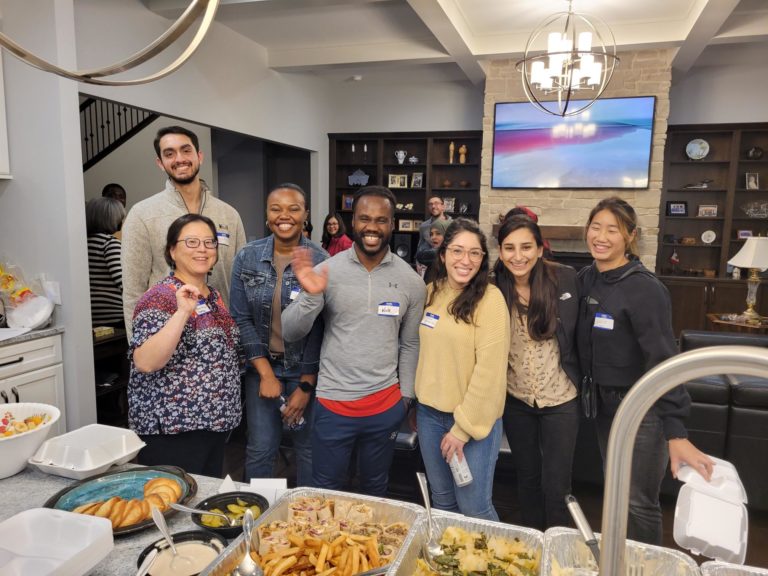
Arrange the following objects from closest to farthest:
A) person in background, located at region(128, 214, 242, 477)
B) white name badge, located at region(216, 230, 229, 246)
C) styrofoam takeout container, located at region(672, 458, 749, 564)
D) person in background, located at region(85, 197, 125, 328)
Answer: styrofoam takeout container, located at region(672, 458, 749, 564), person in background, located at region(128, 214, 242, 477), white name badge, located at region(216, 230, 229, 246), person in background, located at region(85, 197, 125, 328)

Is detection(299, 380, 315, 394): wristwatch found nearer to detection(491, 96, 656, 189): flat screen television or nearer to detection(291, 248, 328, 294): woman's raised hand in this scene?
detection(291, 248, 328, 294): woman's raised hand

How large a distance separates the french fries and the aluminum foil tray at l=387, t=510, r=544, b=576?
0.21ft

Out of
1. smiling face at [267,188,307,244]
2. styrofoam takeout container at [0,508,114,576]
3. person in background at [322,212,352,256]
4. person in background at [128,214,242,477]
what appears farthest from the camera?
person in background at [322,212,352,256]

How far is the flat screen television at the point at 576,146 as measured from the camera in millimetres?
5480

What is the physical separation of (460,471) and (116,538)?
107 centimetres

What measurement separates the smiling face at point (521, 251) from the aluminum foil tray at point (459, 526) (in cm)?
96

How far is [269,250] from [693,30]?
4.39 m

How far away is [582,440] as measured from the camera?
275 centimetres

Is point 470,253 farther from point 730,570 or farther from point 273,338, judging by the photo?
point 730,570

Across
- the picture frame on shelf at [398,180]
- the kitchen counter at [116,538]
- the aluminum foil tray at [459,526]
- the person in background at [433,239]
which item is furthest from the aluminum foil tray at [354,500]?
the picture frame on shelf at [398,180]

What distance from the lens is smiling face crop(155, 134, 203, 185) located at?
214cm

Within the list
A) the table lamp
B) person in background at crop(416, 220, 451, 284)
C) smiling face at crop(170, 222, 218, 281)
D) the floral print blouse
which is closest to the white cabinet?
the floral print blouse

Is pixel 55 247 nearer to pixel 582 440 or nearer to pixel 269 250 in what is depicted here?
pixel 269 250

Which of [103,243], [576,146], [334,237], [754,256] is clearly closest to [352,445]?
[103,243]
